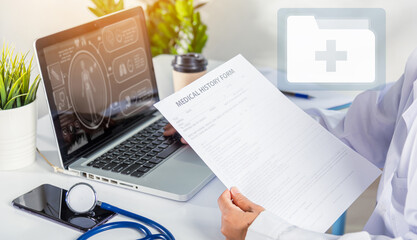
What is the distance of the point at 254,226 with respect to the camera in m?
0.78

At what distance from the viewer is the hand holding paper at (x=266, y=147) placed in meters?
0.85

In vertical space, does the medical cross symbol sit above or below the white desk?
below

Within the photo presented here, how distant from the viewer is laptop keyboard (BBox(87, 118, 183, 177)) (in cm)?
102

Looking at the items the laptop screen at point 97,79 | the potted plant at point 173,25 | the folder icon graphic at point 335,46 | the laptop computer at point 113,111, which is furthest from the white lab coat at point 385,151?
the potted plant at point 173,25

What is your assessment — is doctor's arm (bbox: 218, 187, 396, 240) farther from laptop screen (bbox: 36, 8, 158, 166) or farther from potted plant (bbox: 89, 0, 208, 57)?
potted plant (bbox: 89, 0, 208, 57)

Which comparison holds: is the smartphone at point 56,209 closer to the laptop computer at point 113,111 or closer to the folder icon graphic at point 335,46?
the laptop computer at point 113,111

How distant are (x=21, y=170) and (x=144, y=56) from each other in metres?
0.42

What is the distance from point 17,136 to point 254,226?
0.56 metres

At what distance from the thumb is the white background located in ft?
3.76

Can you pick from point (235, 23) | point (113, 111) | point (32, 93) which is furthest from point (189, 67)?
point (235, 23)

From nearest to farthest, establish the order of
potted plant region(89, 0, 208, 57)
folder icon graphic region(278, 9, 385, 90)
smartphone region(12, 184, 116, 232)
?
smartphone region(12, 184, 116, 232)
folder icon graphic region(278, 9, 385, 90)
potted plant region(89, 0, 208, 57)

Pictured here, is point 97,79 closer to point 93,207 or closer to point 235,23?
point 93,207

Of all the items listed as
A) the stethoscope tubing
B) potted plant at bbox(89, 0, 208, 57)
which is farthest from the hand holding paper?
potted plant at bbox(89, 0, 208, 57)

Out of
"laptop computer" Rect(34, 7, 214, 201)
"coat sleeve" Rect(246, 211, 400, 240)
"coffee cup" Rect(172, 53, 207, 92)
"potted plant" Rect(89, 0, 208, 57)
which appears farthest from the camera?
"potted plant" Rect(89, 0, 208, 57)
